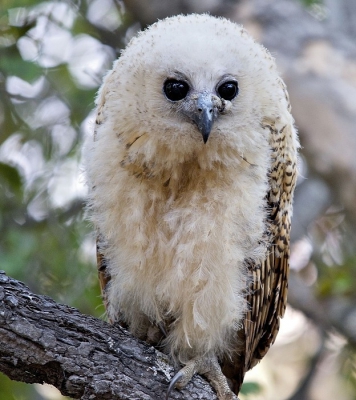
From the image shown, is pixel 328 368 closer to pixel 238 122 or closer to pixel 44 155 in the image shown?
pixel 44 155

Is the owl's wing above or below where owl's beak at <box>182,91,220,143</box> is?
below

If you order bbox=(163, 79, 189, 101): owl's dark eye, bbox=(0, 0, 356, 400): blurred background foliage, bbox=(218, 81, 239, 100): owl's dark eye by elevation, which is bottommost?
bbox=(0, 0, 356, 400): blurred background foliage

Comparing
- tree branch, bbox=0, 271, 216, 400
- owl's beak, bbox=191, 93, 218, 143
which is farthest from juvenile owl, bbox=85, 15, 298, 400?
tree branch, bbox=0, 271, 216, 400

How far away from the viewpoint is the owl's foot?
3227mm

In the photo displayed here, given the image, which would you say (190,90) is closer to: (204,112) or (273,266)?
→ (204,112)

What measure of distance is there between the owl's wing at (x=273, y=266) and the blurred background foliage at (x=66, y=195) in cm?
76

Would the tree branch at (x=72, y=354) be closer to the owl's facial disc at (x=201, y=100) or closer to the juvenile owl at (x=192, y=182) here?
the juvenile owl at (x=192, y=182)

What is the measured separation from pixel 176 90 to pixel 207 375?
4.15 ft

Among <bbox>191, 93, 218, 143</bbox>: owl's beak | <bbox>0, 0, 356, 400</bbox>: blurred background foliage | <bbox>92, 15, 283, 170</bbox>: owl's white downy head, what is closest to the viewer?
<bbox>191, 93, 218, 143</bbox>: owl's beak

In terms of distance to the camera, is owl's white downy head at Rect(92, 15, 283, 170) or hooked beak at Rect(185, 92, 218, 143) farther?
owl's white downy head at Rect(92, 15, 283, 170)

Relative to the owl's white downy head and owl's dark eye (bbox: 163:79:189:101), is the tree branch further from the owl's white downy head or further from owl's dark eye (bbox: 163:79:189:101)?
owl's dark eye (bbox: 163:79:189:101)

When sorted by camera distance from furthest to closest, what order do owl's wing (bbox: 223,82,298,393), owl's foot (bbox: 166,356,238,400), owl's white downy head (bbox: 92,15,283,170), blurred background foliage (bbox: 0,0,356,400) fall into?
blurred background foliage (bbox: 0,0,356,400) → owl's wing (bbox: 223,82,298,393) → owl's foot (bbox: 166,356,238,400) → owl's white downy head (bbox: 92,15,283,170)

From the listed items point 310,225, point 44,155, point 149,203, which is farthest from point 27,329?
point 310,225

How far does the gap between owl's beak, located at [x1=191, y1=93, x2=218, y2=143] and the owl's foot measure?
40.2 inches
